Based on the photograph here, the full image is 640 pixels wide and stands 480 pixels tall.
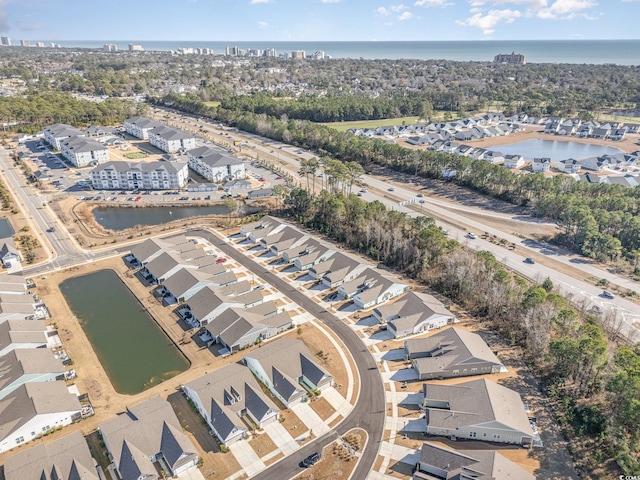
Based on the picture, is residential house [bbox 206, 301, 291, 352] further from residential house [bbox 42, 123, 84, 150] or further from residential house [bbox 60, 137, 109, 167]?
residential house [bbox 42, 123, 84, 150]

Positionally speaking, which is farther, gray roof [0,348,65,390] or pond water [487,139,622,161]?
pond water [487,139,622,161]

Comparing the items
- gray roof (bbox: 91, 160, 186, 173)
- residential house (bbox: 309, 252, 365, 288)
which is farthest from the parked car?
gray roof (bbox: 91, 160, 186, 173)

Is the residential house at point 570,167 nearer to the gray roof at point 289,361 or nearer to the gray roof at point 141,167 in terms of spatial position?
the gray roof at point 141,167

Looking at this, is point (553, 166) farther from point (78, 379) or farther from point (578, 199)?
point (78, 379)

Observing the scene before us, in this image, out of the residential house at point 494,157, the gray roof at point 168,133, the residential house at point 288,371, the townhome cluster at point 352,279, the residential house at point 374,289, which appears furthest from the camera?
the gray roof at point 168,133

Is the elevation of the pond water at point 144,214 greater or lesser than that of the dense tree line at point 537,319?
lesser

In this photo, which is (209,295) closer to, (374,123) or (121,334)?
(121,334)

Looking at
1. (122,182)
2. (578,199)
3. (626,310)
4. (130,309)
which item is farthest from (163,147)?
(626,310)

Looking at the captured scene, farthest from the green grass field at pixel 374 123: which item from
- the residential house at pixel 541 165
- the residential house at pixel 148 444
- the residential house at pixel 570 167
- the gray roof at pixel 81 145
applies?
the residential house at pixel 148 444
